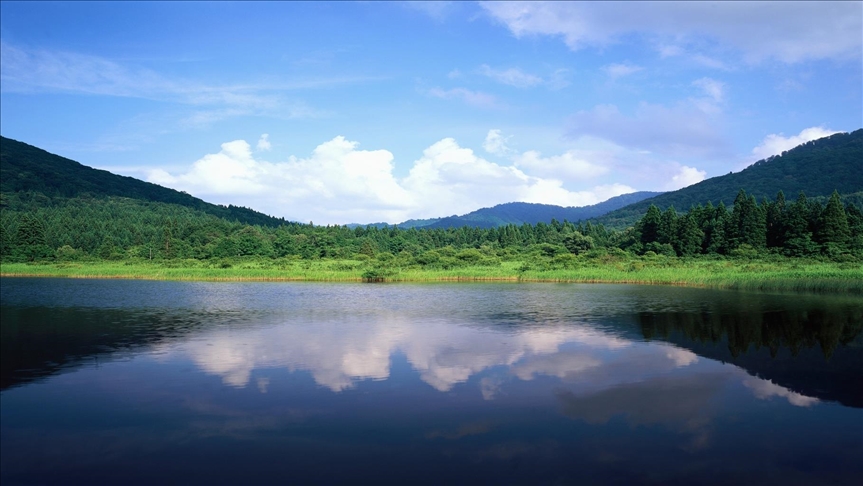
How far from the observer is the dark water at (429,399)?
9969 millimetres

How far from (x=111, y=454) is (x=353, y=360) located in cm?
877

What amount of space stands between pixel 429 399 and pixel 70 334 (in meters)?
16.7

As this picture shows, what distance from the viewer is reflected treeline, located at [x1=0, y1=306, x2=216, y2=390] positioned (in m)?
17.3

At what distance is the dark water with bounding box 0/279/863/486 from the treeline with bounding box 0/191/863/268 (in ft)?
139

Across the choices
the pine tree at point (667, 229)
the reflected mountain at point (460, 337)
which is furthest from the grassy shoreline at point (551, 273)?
the pine tree at point (667, 229)

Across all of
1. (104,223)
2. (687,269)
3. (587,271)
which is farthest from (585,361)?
A: (104,223)

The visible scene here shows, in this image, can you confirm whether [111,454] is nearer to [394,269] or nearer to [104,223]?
[394,269]

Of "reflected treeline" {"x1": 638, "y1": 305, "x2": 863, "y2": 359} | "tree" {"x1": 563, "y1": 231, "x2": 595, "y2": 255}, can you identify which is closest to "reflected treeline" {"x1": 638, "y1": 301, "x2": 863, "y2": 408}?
"reflected treeline" {"x1": 638, "y1": 305, "x2": 863, "y2": 359}

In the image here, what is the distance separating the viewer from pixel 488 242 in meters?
115

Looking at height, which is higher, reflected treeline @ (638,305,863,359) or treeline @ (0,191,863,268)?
treeline @ (0,191,863,268)

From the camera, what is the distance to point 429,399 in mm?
13984

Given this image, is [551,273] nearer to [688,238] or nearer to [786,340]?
[688,238]

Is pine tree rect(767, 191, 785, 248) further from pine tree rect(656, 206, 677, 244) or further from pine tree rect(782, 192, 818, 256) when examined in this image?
pine tree rect(656, 206, 677, 244)

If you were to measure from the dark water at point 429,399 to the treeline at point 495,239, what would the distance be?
4247 cm
